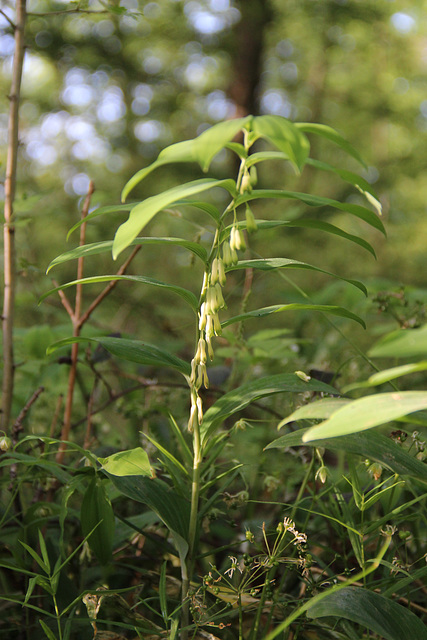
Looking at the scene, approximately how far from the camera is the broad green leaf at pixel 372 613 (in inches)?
22.2

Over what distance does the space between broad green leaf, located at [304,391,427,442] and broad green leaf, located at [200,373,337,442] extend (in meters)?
0.27

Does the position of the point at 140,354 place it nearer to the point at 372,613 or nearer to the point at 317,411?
the point at 317,411

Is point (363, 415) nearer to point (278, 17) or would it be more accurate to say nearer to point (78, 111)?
point (278, 17)

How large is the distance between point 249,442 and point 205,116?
7063 mm

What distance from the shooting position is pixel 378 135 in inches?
411

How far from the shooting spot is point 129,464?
0.62m

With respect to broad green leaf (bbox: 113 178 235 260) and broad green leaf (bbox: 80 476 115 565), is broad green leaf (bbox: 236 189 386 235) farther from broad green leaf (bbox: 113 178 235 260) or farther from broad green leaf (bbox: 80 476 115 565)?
broad green leaf (bbox: 80 476 115 565)

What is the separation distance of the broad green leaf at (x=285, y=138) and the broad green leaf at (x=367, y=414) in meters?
0.20

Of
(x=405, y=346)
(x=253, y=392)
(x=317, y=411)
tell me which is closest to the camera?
(x=405, y=346)

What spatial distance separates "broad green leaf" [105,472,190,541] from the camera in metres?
0.68

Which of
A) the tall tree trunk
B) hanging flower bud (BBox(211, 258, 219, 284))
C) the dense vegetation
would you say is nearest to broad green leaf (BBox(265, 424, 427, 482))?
the dense vegetation

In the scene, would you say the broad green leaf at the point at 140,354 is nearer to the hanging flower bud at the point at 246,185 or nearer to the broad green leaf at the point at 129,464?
the broad green leaf at the point at 129,464

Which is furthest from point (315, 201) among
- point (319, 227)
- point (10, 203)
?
point (10, 203)

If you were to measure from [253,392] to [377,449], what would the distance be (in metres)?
0.17
